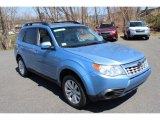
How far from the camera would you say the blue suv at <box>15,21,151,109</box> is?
3959mm

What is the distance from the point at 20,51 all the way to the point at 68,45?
2524mm

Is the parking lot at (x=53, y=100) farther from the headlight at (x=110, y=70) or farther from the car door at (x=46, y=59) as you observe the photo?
the headlight at (x=110, y=70)

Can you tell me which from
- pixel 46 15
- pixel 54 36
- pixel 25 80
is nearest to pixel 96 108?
pixel 54 36

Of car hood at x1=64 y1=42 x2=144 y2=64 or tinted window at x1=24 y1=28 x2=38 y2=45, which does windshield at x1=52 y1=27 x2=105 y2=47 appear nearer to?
car hood at x1=64 y1=42 x2=144 y2=64

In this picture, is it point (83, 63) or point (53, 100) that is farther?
point (53, 100)

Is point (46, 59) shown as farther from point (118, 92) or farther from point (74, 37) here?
point (118, 92)

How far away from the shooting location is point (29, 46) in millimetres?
6188

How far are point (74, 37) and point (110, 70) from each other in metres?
→ 1.74

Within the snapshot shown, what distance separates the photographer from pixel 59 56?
4.73m

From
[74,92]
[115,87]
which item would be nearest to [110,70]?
[115,87]

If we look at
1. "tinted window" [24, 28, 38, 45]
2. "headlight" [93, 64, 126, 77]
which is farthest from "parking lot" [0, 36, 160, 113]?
"tinted window" [24, 28, 38, 45]

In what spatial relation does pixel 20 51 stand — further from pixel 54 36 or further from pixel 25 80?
pixel 54 36

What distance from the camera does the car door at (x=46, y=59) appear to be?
16.3 ft

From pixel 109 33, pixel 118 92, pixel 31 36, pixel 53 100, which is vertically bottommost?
pixel 53 100
